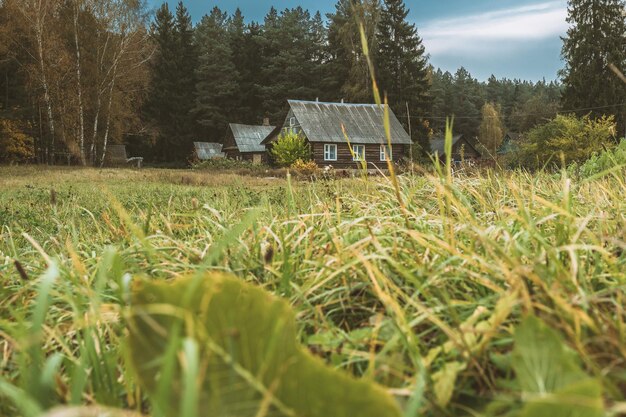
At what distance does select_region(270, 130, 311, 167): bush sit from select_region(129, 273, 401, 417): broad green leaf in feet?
102

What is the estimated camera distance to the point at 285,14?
196ft

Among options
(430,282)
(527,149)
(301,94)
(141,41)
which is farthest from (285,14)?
(430,282)

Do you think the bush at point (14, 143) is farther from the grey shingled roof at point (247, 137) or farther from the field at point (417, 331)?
the field at point (417, 331)

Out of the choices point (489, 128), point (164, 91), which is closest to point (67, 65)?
point (164, 91)

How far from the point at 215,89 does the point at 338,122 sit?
25830 mm

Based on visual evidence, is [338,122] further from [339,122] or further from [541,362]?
[541,362]

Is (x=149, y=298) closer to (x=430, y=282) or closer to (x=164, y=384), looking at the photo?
(x=164, y=384)

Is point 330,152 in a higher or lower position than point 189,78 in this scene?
lower

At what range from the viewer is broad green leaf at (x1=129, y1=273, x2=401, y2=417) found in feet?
1.62

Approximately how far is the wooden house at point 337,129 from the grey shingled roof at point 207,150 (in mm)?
13418

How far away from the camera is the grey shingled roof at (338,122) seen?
1313 inches

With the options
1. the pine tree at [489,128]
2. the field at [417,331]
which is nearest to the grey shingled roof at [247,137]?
the pine tree at [489,128]

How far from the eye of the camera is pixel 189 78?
178ft

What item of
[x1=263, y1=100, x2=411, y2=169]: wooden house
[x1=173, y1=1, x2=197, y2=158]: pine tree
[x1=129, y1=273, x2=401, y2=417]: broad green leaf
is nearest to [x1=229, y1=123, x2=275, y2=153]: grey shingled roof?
[x1=263, y1=100, x2=411, y2=169]: wooden house
